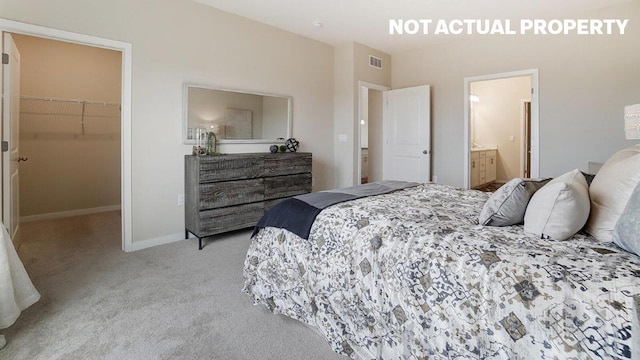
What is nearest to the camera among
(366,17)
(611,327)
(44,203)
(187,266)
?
Answer: (611,327)

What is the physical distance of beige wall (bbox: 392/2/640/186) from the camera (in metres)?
3.73

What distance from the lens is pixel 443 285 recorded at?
1.27m

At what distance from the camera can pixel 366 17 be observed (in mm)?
4062

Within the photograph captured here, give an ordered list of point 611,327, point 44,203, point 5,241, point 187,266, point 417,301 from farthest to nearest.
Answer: point 44,203 < point 187,266 < point 5,241 < point 417,301 < point 611,327

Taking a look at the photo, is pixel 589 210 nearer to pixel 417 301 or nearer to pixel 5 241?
pixel 417 301

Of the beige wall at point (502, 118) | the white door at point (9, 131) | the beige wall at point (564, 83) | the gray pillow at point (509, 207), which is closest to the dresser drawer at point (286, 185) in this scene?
the white door at point (9, 131)

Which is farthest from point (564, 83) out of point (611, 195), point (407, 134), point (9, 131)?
point (9, 131)

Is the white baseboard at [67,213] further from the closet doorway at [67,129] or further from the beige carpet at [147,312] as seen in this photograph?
the beige carpet at [147,312]

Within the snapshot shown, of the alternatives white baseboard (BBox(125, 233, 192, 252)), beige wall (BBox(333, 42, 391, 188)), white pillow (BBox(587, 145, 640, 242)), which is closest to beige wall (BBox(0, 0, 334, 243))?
white baseboard (BBox(125, 233, 192, 252))

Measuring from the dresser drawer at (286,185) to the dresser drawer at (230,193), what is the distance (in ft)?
0.33

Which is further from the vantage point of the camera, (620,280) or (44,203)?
(44,203)

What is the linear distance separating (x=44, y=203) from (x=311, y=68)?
13.7ft

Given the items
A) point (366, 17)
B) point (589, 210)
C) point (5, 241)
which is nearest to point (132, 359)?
point (5, 241)

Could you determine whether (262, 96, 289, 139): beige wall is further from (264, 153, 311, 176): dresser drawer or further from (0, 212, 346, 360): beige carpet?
(0, 212, 346, 360): beige carpet
